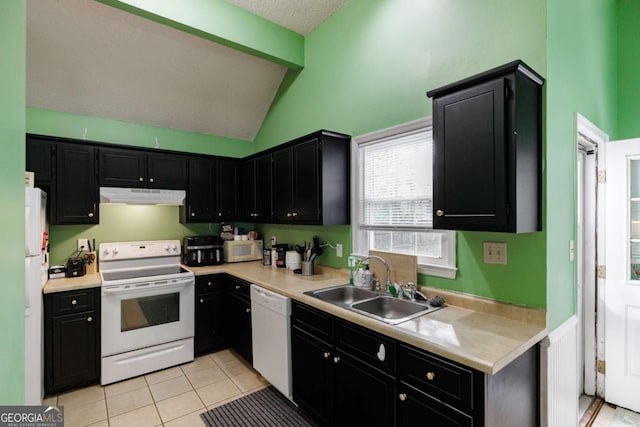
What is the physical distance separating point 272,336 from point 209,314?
114cm

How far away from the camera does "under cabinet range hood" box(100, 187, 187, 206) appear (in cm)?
319

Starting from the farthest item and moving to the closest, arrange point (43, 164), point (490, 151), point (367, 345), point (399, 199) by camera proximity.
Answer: point (43, 164)
point (399, 199)
point (367, 345)
point (490, 151)

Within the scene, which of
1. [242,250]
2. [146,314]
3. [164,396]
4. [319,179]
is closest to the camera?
[164,396]

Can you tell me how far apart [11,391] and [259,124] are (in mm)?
3998

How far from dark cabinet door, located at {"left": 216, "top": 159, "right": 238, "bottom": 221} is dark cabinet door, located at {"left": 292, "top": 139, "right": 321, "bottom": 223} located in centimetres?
131

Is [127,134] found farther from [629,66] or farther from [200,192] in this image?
[629,66]

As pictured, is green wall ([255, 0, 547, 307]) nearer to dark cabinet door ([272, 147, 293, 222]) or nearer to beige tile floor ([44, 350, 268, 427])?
dark cabinet door ([272, 147, 293, 222])

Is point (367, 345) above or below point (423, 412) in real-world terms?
above

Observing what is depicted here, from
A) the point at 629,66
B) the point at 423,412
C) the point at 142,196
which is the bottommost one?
the point at 423,412

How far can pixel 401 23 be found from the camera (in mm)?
2445

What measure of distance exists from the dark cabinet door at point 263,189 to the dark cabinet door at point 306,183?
53 centimetres

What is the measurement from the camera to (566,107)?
1.91 meters

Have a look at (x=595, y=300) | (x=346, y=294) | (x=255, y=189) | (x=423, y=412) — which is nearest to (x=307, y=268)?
(x=346, y=294)

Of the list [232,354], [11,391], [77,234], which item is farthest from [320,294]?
[77,234]
